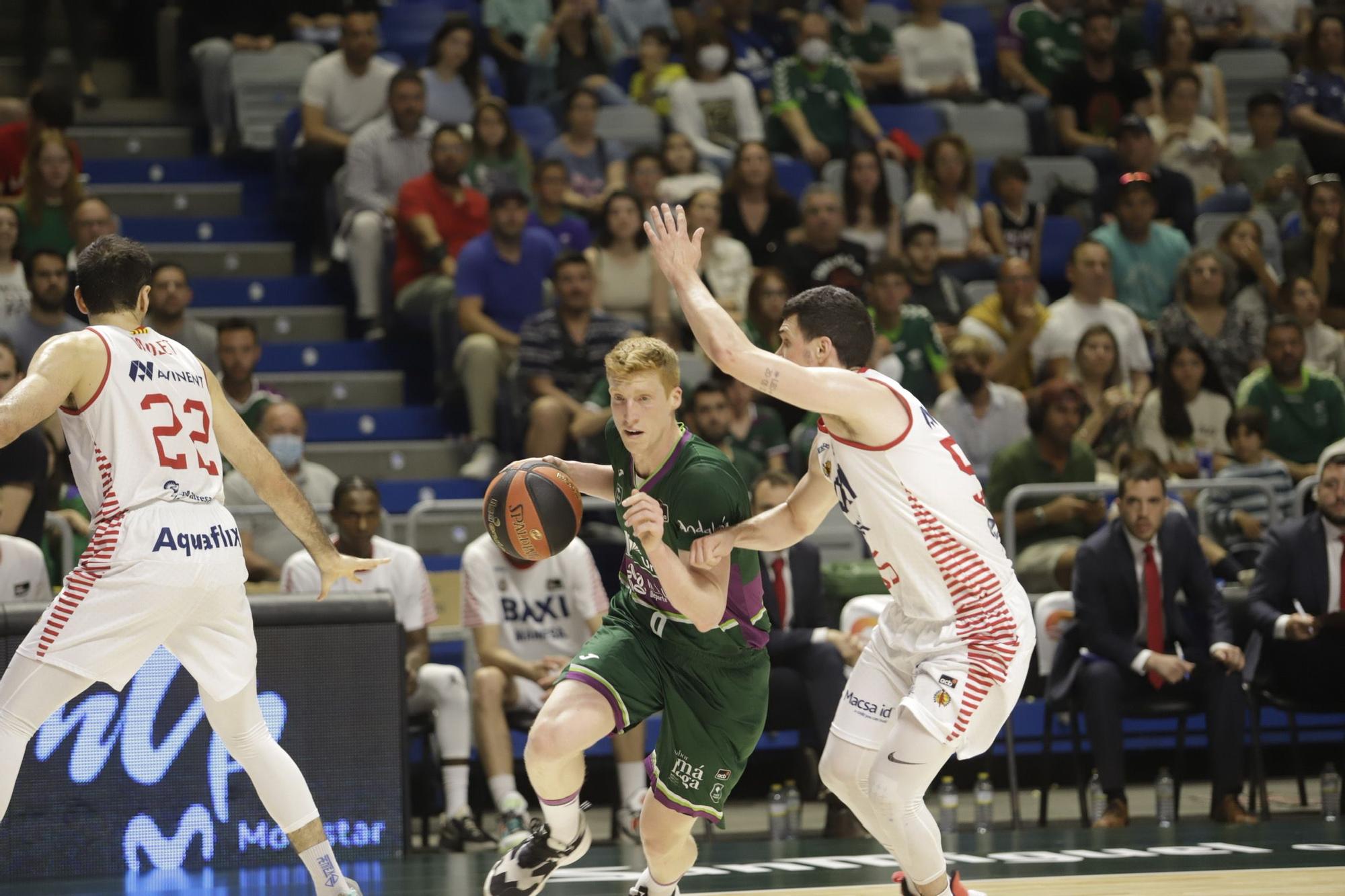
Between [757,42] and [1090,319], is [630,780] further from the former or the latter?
[757,42]

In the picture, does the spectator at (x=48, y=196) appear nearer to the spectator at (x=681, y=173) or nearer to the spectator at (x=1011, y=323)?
the spectator at (x=681, y=173)

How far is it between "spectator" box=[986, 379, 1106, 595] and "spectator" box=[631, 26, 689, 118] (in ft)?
14.5

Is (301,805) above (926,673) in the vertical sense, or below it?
below

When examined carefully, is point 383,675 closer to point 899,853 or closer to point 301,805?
point 301,805

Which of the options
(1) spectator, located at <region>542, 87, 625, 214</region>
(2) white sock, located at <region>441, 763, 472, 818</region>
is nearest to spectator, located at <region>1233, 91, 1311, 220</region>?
(1) spectator, located at <region>542, 87, 625, 214</region>

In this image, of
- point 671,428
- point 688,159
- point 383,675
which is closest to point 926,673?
point 671,428

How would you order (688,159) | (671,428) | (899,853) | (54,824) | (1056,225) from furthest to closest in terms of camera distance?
1. (1056,225)
2. (688,159)
3. (54,824)
4. (671,428)
5. (899,853)

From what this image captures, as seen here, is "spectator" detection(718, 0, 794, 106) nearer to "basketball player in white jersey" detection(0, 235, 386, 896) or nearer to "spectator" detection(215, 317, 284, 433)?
"spectator" detection(215, 317, 284, 433)

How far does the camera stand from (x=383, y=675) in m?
7.68

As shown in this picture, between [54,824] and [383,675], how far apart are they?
1.43m

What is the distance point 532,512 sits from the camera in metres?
5.53

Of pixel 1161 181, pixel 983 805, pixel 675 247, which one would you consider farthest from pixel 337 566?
pixel 1161 181

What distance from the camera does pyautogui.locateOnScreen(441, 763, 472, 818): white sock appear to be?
8148 mm

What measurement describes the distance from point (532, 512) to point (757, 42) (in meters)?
9.04
